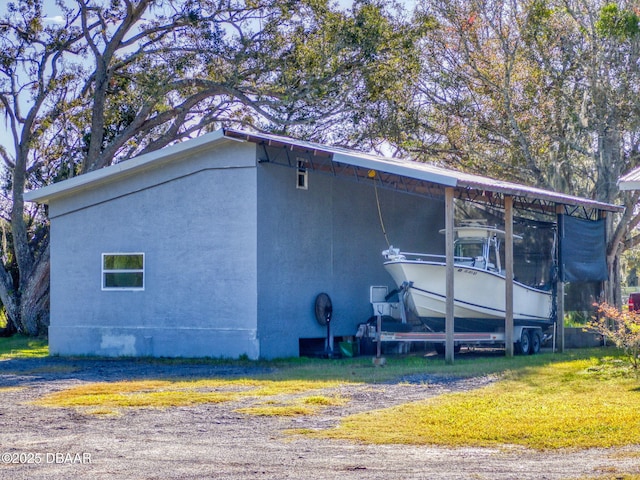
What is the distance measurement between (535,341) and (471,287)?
87.5 inches

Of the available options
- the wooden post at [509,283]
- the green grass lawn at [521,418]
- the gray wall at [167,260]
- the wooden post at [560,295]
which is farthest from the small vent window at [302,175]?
the green grass lawn at [521,418]

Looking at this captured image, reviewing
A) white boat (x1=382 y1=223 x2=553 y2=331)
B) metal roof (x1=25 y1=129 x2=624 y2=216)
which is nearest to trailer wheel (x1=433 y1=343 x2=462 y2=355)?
white boat (x1=382 y1=223 x2=553 y2=331)

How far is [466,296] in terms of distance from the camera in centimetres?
1973

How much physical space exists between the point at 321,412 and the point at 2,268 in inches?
843

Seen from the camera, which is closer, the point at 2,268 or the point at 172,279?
the point at 172,279

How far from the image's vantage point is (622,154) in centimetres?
2555

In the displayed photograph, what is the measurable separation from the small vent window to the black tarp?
223 inches

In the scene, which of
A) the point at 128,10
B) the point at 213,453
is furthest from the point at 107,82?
the point at 213,453

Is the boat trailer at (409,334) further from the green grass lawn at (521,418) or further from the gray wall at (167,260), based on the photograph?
the green grass lawn at (521,418)

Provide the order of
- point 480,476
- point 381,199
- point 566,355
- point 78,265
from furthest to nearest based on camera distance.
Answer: point 381,199, point 78,265, point 566,355, point 480,476

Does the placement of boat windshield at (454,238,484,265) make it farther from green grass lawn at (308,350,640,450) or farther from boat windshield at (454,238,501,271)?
green grass lawn at (308,350,640,450)

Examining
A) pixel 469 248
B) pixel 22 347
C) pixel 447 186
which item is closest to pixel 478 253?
pixel 469 248

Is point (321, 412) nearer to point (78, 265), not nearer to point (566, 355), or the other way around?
point (566, 355)

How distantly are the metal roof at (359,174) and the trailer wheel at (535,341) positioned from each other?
2.77 m
